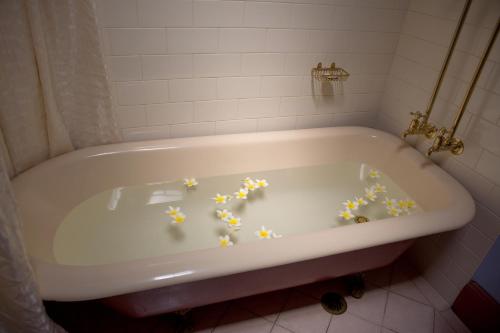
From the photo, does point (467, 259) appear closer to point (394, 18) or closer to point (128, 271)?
point (394, 18)

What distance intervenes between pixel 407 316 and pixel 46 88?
1.80 metres

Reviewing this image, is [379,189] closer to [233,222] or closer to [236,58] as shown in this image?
[233,222]

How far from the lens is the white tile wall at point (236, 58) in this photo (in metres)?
1.41

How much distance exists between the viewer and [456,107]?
1530 mm

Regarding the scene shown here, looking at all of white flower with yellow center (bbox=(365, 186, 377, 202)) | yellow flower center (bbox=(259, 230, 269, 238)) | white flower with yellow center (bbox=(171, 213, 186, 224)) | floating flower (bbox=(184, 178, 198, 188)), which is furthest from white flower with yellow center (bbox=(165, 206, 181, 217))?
white flower with yellow center (bbox=(365, 186, 377, 202))

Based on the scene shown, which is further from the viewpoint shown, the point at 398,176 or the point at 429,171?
the point at 398,176

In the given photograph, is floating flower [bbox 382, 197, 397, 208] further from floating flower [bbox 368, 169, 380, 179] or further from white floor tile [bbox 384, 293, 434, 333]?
white floor tile [bbox 384, 293, 434, 333]

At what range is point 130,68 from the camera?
4.77ft

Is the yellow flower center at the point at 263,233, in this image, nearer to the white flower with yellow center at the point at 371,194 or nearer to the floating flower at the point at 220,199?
the floating flower at the point at 220,199

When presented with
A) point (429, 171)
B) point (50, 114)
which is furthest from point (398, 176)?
point (50, 114)

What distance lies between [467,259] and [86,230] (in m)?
1.69

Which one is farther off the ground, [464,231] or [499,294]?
[464,231]

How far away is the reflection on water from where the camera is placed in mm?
1400

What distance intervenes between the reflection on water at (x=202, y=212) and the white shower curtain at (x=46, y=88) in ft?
1.05
